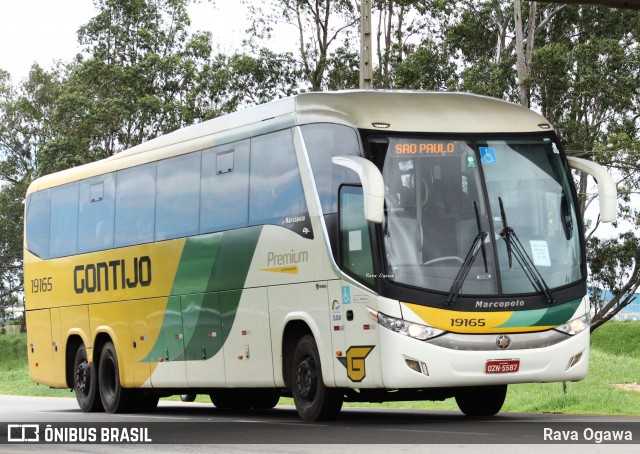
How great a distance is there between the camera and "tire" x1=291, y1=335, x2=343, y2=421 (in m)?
15.7

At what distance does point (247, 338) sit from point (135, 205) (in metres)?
4.33

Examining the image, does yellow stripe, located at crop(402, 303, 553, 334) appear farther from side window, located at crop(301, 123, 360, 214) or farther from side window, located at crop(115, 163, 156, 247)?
side window, located at crop(115, 163, 156, 247)

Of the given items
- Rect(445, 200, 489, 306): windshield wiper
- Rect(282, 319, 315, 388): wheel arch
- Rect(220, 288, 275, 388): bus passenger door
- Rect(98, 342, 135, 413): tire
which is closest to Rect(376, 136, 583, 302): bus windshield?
Rect(445, 200, 489, 306): windshield wiper

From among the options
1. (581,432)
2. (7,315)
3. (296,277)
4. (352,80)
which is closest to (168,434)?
(296,277)

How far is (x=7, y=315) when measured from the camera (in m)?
89.5

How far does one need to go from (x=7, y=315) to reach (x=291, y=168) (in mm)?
76214

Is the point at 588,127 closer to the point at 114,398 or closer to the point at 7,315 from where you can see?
the point at 114,398

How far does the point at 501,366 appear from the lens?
1465 centimetres

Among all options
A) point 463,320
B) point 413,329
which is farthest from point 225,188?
point 463,320

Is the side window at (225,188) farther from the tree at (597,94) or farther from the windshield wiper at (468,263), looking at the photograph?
the tree at (597,94)

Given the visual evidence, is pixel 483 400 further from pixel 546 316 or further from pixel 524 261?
pixel 524 261

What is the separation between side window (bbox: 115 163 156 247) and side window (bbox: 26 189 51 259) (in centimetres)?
282

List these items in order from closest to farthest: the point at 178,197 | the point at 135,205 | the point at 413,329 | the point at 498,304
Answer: the point at 413,329 < the point at 498,304 < the point at 178,197 < the point at 135,205

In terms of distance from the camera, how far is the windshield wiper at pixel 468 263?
14.6 m
